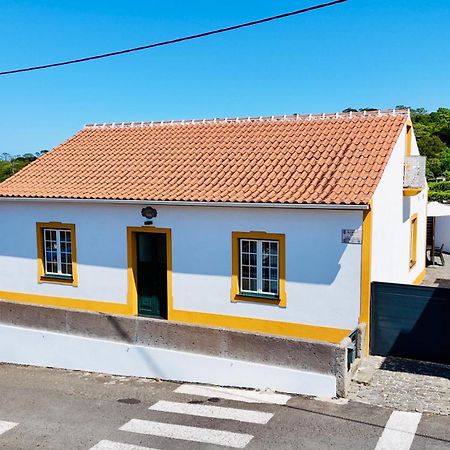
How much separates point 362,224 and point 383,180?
166 cm

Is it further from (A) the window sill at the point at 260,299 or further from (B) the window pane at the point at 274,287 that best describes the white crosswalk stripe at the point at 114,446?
(B) the window pane at the point at 274,287

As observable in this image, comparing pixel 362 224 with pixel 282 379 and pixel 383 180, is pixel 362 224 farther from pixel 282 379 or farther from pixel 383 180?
pixel 282 379

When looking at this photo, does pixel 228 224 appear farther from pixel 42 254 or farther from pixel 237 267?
pixel 42 254

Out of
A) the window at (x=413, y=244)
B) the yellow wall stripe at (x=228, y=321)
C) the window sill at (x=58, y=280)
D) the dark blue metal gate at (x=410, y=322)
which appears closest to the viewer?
the dark blue metal gate at (x=410, y=322)

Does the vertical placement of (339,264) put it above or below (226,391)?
above

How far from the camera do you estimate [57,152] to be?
16.4 meters

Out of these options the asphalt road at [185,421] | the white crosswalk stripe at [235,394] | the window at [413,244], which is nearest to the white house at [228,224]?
the window at [413,244]

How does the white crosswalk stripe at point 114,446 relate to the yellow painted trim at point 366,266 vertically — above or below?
below

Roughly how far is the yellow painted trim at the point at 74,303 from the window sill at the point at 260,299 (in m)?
2.89

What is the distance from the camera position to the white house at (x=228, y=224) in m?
10.9

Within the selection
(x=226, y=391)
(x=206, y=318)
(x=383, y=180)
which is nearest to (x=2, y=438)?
(x=226, y=391)

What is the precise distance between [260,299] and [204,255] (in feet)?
5.22

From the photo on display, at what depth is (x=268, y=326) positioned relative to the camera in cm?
1153

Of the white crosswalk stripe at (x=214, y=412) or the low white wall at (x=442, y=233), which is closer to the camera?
the white crosswalk stripe at (x=214, y=412)
